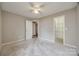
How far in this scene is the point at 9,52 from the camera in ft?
5.68

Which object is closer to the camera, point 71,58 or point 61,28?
point 71,58

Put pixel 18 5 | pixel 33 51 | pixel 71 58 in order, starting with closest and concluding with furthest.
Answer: pixel 71 58 < pixel 18 5 < pixel 33 51

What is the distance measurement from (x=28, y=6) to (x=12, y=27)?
57 centimetres

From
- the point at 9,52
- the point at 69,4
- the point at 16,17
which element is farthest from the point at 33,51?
the point at 69,4

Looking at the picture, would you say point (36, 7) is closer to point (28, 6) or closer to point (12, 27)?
point (28, 6)

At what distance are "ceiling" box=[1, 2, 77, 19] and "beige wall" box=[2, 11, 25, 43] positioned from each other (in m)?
0.13

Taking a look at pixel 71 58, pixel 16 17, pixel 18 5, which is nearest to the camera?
pixel 71 58

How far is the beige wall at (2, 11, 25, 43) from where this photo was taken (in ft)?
5.80

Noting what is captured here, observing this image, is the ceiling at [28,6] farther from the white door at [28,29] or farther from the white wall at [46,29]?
the white wall at [46,29]

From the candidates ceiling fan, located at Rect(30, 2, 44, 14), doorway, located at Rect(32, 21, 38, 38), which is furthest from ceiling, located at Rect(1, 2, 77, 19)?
doorway, located at Rect(32, 21, 38, 38)

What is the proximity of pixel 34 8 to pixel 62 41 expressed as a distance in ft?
3.12

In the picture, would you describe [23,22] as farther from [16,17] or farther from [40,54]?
[40,54]

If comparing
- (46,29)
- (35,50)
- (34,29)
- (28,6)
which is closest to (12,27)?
(34,29)

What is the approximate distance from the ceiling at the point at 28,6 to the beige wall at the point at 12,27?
0.13 meters
